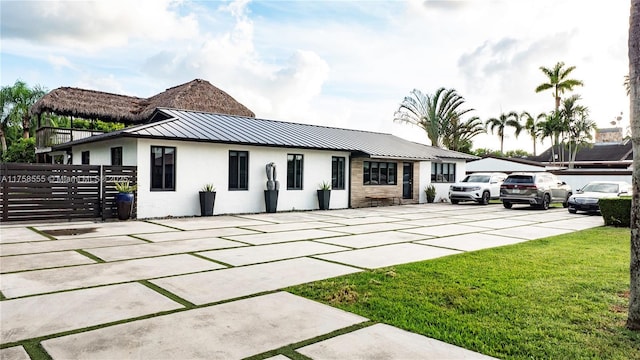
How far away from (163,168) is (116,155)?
242 cm

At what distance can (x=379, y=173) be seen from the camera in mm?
21797

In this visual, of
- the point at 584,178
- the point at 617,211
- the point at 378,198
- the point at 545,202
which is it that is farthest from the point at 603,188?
the point at 584,178

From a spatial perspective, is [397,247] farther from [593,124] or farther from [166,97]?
[593,124]

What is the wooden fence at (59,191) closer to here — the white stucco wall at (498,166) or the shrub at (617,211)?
the shrub at (617,211)

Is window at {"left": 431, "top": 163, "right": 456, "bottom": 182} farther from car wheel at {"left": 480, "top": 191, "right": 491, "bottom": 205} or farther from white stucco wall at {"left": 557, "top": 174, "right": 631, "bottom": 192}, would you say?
white stucco wall at {"left": 557, "top": 174, "right": 631, "bottom": 192}

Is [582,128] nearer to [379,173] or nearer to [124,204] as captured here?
[379,173]

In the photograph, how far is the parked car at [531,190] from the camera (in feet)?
63.8

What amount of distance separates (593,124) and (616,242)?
34907mm

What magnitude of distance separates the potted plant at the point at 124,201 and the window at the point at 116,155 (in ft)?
7.14

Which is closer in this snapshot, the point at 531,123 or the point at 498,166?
the point at 498,166

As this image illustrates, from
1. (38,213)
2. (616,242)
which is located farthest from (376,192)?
(38,213)

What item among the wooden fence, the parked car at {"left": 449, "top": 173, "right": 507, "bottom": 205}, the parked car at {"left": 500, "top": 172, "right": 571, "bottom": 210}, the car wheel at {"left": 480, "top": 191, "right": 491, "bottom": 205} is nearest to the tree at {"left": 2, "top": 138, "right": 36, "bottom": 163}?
the wooden fence

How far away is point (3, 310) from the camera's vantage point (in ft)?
14.8

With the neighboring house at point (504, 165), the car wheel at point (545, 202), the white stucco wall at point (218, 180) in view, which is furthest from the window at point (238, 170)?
the neighboring house at point (504, 165)
